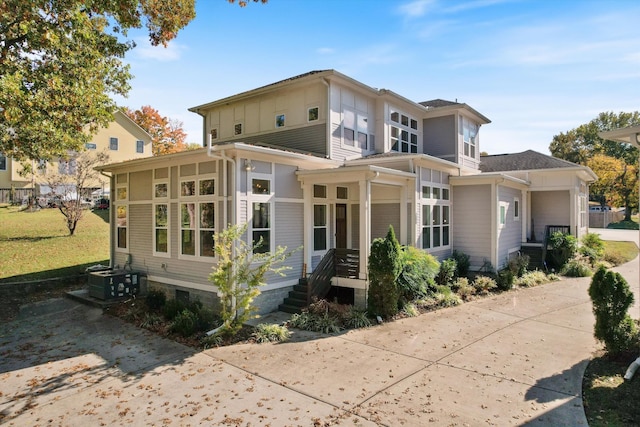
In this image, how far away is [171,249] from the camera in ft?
36.6

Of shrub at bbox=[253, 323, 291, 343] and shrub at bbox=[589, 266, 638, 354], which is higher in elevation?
shrub at bbox=[589, 266, 638, 354]

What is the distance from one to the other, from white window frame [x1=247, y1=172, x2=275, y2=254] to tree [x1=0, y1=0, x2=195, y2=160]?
4970 mm

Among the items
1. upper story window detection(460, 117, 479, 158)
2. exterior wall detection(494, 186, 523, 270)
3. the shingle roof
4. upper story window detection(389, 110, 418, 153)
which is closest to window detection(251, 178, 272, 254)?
upper story window detection(389, 110, 418, 153)

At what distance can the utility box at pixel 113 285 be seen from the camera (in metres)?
11.2

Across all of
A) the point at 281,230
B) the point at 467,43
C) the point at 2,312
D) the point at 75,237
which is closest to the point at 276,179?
the point at 281,230

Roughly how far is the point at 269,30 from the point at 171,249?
6.59 meters

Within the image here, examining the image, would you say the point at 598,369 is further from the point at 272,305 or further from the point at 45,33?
the point at 45,33

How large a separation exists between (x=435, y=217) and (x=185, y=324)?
886 centimetres

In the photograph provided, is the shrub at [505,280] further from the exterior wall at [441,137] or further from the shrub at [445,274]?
the exterior wall at [441,137]

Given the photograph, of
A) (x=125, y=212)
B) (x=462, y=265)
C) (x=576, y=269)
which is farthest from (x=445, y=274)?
(x=125, y=212)

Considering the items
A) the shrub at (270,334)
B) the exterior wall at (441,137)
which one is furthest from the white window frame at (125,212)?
the exterior wall at (441,137)

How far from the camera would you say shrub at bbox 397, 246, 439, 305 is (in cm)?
1016

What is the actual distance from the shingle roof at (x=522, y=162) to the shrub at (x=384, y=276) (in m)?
12.0

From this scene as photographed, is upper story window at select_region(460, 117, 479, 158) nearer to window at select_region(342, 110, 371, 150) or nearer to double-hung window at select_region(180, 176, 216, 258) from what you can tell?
window at select_region(342, 110, 371, 150)
